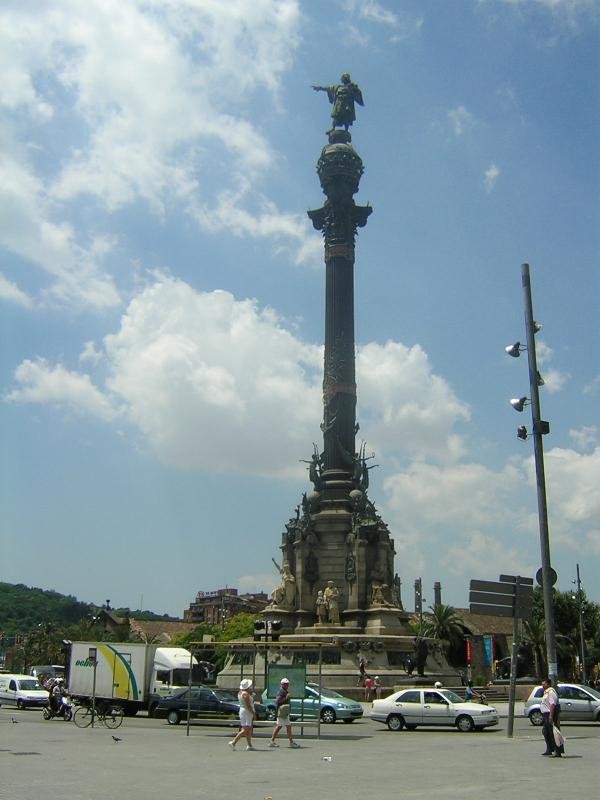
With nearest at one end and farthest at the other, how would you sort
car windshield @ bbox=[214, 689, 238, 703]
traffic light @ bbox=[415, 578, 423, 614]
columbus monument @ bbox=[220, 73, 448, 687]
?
car windshield @ bbox=[214, 689, 238, 703], columbus monument @ bbox=[220, 73, 448, 687], traffic light @ bbox=[415, 578, 423, 614]

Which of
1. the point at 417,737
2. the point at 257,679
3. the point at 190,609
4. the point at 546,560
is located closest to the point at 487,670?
the point at 257,679

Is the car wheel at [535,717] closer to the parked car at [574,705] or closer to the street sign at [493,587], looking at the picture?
the parked car at [574,705]

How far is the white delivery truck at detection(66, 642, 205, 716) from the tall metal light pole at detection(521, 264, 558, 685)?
1744 cm

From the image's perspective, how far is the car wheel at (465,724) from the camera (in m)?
28.6

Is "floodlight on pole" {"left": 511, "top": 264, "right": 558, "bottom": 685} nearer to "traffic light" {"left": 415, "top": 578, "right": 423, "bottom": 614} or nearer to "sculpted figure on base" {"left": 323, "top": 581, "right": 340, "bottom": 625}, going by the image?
"sculpted figure on base" {"left": 323, "top": 581, "right": 340, "bottom": 625}

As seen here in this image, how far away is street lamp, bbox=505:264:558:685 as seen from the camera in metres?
21.4

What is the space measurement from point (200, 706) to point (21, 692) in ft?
46.8

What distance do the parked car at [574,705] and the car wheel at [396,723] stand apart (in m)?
5.72

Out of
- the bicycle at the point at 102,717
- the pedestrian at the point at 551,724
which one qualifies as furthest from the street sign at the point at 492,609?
the bicycle at the point at 102,717

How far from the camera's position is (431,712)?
29594 millimetres

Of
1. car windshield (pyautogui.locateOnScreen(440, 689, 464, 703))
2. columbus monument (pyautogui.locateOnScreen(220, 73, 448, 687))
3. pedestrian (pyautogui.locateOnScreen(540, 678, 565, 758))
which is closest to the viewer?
pedestrian (pyautogui.locateOnScreen(540, 678, 565, 758))

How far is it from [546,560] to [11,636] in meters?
168

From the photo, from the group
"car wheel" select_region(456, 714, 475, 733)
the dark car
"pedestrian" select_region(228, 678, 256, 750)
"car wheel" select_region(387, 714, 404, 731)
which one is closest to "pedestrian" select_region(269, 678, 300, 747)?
"pedestrian" select_region(228, 678, 256, 750)

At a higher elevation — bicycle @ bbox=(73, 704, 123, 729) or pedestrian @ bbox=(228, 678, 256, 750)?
pedestrian @ bbox=(228, 678, 256, 750)
